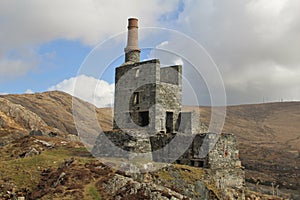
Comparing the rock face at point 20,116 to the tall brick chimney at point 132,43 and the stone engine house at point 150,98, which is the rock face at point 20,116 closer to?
the tall brick chimney at point 132,43

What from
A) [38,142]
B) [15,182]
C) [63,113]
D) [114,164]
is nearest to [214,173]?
[114,164]

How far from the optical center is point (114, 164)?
86.8 feet

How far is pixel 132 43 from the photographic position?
128 ft

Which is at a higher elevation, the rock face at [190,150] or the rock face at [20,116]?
the rock face at [20,116]

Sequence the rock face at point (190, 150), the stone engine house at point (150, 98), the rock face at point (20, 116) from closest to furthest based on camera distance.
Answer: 1. the rock face at point (190, 150)
2. the stone engine house at point (150, 98)
3. the rock face at point (20, 116)

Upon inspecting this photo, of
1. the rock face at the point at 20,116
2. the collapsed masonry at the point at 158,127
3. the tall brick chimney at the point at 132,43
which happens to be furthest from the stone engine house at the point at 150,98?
the rock face at the point at 20,116

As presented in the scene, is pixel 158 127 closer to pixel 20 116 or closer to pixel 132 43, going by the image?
pixel 132 43

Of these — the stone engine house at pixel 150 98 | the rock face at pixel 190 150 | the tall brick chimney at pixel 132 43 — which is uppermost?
the tall brick chimney at pixel 132 43

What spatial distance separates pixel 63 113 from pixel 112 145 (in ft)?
365

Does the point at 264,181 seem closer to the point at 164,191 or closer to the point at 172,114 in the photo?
the point at 172,114

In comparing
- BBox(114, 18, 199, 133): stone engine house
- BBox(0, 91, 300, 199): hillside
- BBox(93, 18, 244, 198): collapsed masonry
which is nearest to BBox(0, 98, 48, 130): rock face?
BBox(0, 91, 300, 199): hillside

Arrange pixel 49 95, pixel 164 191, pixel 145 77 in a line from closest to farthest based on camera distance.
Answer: pixel 164 191
pixel 145 77
pixel 49 95

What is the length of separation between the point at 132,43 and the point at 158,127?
1152 centimetres

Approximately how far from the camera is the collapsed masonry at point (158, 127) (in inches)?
1187
